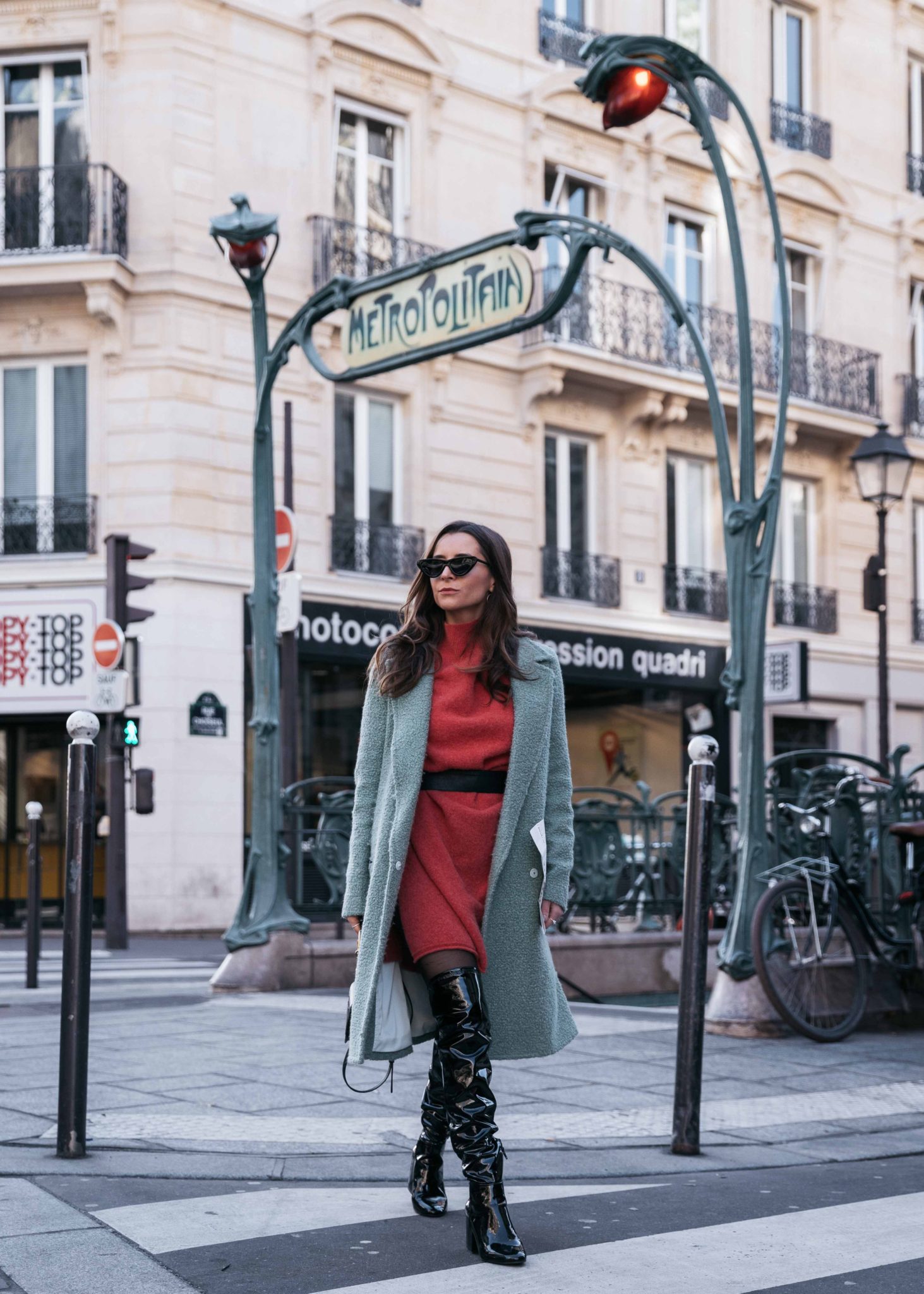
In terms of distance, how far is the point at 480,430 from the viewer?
22.3 m

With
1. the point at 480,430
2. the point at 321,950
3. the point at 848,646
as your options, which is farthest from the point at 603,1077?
the point at 848,646

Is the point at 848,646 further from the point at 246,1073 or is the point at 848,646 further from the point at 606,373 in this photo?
the point at 246,1073

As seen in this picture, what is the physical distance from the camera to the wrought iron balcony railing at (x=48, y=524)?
19.6 m

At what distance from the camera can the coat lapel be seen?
13.5 feet

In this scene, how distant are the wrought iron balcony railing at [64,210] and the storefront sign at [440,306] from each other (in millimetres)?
9955

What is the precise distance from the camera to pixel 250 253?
10812 mm

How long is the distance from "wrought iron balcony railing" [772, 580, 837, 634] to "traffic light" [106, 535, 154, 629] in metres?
11.5

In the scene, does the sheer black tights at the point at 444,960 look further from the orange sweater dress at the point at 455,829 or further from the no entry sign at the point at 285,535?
the no entry sign at the point at 285,535

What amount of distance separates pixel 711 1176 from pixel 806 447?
21.9 metres

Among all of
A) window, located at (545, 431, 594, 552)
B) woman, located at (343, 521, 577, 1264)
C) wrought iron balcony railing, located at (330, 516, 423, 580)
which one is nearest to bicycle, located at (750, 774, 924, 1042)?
woman, located at (343, 521, 577, 1264)

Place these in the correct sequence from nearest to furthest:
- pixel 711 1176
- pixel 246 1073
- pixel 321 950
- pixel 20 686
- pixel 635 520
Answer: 1. pixel 711 1176
2. pixel 246 1073
3. pixel 321 950
4. pixel 20 686
5. pixel 635 520

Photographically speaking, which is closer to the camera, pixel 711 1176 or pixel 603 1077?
pixel 711 1176

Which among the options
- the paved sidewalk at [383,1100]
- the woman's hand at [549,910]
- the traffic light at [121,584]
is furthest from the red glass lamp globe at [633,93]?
the traffic light at [121,584]

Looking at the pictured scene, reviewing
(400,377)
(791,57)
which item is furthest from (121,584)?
(791,57)
